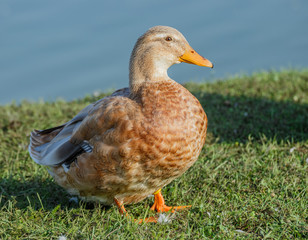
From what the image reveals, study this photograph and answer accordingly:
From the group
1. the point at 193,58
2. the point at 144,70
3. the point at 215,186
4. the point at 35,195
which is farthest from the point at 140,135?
the point at 35,195

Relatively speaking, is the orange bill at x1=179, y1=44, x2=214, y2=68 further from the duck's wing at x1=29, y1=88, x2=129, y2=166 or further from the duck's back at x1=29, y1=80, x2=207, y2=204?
the duck's wing at x1=29, y1=88, x2=129, y2=166

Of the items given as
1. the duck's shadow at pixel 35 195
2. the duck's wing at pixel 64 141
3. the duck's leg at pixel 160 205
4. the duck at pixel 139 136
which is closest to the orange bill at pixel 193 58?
the duck at pixel 139 136

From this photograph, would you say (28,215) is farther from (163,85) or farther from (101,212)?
(163,85)

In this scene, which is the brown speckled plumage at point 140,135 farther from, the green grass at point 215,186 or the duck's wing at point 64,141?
the green grass at point 215,186

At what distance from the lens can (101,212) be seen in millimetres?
3162

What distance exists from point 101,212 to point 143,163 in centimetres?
71

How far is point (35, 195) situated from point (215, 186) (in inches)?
63.0

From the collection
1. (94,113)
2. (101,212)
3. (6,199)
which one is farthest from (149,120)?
(6,199)

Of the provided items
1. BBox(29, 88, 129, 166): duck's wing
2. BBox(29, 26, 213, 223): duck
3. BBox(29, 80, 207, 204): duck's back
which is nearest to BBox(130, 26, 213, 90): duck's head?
BBox(29, 26, 213, 223): duck

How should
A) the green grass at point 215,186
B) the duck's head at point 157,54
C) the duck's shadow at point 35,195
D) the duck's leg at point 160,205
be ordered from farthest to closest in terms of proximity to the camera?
the duck's shadow at point 35,195, the duck's leg at point 160,205, the duck's head at point 157,54, the green grass at point 215,186

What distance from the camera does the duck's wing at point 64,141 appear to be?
2.99 meters

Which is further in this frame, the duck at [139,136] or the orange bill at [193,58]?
the orange bill at [193,58]

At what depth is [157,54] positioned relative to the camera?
2.96m

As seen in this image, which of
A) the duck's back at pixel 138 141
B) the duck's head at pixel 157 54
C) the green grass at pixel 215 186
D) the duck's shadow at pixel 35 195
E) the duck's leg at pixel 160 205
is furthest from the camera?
the duck's shadow at pixel 35 195
